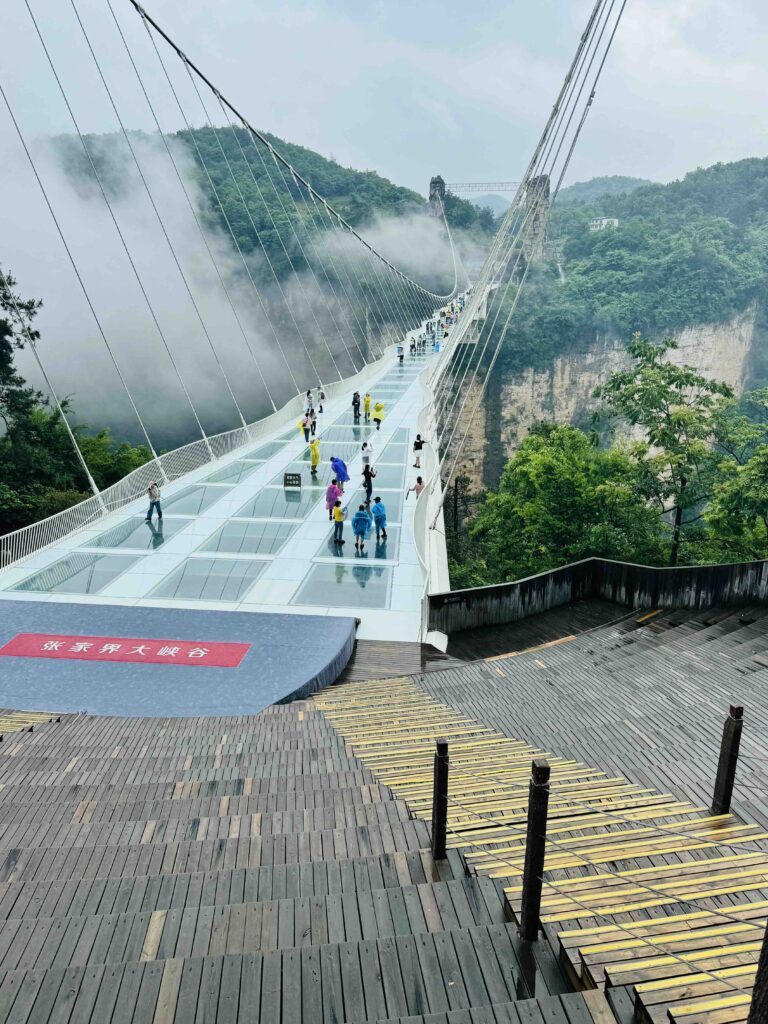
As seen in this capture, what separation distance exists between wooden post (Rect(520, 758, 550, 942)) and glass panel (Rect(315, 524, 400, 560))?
A: 8.95 m

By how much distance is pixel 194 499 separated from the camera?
14320 millimetres

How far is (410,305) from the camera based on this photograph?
69.2 m

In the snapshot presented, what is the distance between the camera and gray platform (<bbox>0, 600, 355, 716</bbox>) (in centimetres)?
762

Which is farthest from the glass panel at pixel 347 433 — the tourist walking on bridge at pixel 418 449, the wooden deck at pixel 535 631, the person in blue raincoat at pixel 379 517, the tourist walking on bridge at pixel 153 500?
the wooden deck at pixel 535 631

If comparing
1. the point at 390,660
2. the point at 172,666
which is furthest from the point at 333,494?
the point at 172,666

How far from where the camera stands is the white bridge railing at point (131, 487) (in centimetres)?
1134

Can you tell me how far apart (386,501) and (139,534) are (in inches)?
183

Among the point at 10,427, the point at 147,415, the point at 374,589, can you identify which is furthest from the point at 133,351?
the point at 374,589

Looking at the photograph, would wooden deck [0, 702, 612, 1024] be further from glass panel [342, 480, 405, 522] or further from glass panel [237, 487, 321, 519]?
glass panel [342, 480, 405, 522]

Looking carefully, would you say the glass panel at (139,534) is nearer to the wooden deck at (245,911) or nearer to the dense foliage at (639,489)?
the wooden deck at (245,911)

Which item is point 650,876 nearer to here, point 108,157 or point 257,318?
point 257,318

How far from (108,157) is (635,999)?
96063 mm

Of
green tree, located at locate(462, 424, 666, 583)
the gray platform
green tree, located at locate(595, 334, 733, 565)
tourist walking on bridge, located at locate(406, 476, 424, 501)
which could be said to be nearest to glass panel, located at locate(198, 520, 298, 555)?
the gray platform

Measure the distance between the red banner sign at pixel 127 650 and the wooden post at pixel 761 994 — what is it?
7097 mm
